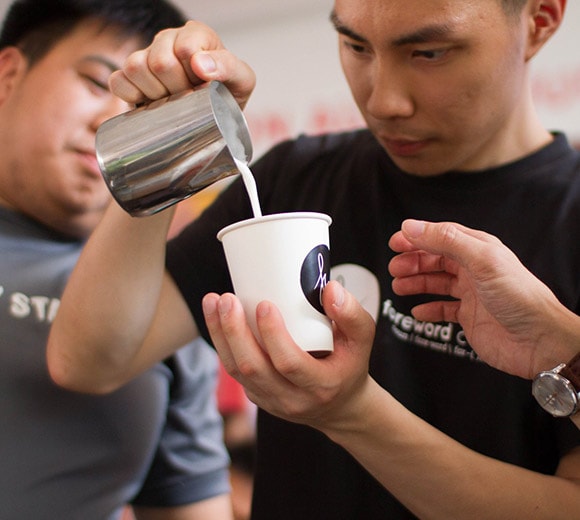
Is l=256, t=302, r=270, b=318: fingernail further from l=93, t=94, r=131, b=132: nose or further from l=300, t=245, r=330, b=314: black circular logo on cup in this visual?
l=93, t=94, r=131, b=132: nose

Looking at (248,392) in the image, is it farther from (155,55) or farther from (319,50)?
(319,50)

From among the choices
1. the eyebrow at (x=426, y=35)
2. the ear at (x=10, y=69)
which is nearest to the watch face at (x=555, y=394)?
the eyebrow at (x=426, y=35)

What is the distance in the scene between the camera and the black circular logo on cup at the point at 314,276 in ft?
2.50

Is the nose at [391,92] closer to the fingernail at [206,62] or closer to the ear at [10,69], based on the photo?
the fingernail at [206,62]

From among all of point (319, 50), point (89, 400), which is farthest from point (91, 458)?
point (319, 50)

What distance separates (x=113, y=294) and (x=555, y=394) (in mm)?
623

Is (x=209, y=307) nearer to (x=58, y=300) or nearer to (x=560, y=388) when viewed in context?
(x=560, y=388)

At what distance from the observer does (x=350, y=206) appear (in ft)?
3.82

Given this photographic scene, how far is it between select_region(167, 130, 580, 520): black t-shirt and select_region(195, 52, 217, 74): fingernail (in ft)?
1.13

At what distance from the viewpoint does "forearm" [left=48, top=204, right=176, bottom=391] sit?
1.02 metres

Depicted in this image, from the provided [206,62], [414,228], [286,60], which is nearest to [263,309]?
[414,228]

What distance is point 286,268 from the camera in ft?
2.47

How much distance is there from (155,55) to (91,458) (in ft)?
2.37

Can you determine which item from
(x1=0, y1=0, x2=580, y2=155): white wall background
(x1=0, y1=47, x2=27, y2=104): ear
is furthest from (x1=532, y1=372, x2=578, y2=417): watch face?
(x1=0, y1=0, x2=580, y2=155): white wall background
